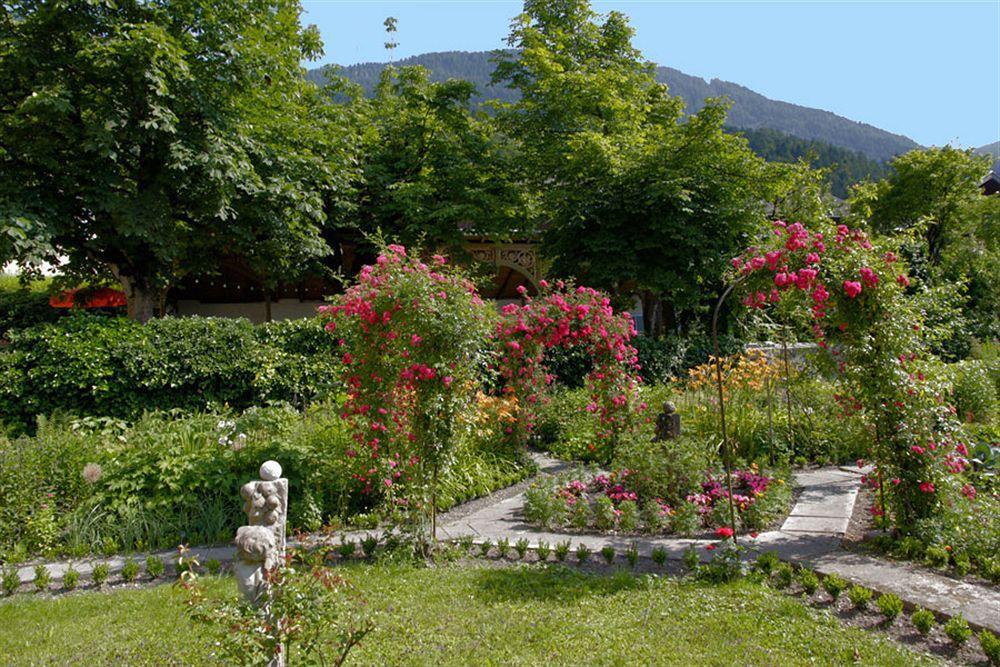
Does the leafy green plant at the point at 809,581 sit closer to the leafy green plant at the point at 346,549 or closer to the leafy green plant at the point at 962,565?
the leafy green plant at the point at 962,565

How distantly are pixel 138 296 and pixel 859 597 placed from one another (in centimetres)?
1151

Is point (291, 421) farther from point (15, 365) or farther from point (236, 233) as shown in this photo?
point (236, 233)

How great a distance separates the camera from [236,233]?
11.5 metres

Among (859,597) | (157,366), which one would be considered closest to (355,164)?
(157,366)

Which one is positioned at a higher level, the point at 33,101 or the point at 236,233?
the point at 33,101

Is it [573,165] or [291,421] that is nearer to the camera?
[291,421]

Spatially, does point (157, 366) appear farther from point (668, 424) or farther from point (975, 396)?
point (975, 396)

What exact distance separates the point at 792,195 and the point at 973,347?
5885mm

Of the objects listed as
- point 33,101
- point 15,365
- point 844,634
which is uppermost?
point 33,101

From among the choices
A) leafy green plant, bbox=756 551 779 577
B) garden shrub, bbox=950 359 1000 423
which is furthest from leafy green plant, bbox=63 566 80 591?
garden shrub, bbox=950 359 1000 423

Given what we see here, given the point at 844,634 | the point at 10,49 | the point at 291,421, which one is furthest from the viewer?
the point at 10,49

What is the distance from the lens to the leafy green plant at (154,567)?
4711mm

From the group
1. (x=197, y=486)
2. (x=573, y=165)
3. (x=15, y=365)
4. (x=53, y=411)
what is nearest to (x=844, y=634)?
(x=197, y=486)

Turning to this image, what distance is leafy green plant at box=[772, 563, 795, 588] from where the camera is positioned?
4312 millimetres
